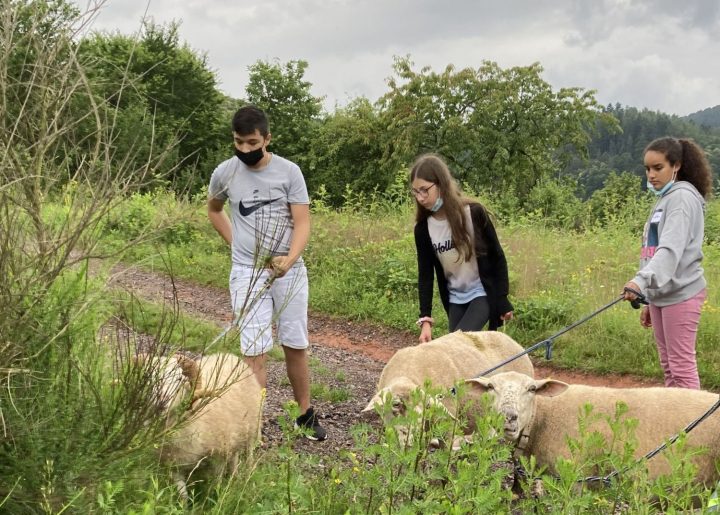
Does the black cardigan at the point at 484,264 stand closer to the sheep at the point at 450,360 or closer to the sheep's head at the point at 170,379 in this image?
the sheep at the point at 450,360

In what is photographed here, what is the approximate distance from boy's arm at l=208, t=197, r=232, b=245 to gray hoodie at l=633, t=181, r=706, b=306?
10.0ft

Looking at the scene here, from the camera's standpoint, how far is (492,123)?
37125mm

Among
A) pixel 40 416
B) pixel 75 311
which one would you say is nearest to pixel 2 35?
pixel 75 311

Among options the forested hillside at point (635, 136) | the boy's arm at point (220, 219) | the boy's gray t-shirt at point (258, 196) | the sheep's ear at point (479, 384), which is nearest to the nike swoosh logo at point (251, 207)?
the boy's gray t-shirt at point (258, 196)

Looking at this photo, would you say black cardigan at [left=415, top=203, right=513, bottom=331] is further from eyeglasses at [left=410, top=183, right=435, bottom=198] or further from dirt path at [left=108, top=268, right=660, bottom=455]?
dirt path at [left=108, top=268, right=660, bottom=455]

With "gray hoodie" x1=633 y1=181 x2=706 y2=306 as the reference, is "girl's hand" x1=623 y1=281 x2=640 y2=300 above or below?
below

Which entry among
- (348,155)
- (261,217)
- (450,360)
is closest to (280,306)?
(261,217)

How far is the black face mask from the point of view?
4.79m

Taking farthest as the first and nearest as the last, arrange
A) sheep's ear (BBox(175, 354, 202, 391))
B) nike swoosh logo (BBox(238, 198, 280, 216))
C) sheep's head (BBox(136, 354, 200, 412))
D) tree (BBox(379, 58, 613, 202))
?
tree (BBox(379, 58, 613, 202)) < nike swoosh logo (BBox(238, 198, 280, 216)) < sheep's ear (BBox(175, 354, 202, 391)) < sheep's head (BBox(136, 354, 200, 412))

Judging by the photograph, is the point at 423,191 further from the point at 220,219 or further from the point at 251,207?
the point at 220,219

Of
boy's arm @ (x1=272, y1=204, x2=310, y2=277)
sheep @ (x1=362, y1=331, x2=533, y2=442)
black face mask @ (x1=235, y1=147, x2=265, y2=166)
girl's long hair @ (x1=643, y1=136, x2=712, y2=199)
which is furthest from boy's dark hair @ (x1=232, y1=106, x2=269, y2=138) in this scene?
girl's long hair @ (x1=643, y1=136, x2=712, y2=199)

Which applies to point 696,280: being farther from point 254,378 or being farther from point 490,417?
point 254,378

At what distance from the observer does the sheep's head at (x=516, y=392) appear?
161 inches

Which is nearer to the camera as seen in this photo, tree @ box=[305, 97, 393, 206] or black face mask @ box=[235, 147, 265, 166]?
black face mask @ box=[235, 147, 265, 166]
